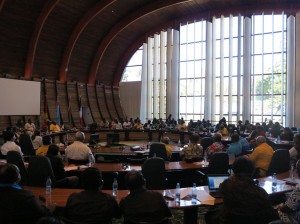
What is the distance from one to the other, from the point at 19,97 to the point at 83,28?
544cm

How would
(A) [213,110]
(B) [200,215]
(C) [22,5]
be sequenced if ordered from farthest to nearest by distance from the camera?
(A) [213,110] < (C) [22,5] < (B) [200,215]

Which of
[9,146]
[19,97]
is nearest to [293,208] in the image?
[9,146]

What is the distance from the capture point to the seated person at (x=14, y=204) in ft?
8.90

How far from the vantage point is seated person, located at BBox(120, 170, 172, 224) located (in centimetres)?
295

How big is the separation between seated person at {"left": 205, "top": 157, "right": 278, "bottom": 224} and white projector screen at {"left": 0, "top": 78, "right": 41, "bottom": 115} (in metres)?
15.0

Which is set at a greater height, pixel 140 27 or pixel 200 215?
pixel 140 27

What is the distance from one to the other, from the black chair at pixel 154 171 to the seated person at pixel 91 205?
6.84 ft

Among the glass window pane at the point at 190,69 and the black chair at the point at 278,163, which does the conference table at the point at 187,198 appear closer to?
the black chair at the point at 278,163

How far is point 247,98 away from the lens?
1817 centimetres

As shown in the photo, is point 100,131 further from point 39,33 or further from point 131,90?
point 131,90

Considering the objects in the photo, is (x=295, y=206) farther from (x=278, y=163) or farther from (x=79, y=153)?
(x=79, y=153)

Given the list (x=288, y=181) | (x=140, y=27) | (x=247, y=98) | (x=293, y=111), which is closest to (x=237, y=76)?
(x=247, y=98)

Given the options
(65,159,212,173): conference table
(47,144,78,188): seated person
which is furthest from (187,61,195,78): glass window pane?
(47,144,78,188): seated person

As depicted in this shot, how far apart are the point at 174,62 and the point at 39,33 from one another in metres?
9.17
